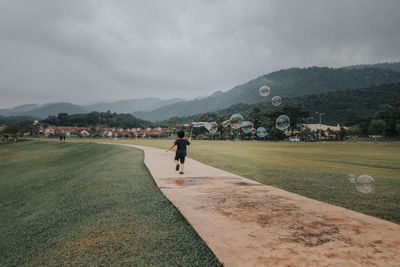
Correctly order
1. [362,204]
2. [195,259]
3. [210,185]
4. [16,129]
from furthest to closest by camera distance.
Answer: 1. [16,129]
2. [210,185]
3. [362,204]
4. [195,259]

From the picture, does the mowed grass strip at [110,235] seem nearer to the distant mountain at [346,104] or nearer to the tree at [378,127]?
the tree at [378,127]

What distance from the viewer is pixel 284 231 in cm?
384

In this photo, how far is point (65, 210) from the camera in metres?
6.86

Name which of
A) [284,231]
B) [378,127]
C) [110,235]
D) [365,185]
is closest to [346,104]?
[378,127]

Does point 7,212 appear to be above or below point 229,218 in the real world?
below

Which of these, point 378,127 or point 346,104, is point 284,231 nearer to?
point 378,127

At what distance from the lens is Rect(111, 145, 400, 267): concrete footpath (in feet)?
9.75

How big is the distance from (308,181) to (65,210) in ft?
30.1

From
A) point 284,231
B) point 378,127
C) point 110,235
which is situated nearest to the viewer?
point 284,231

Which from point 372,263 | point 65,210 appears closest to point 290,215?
point 372,263

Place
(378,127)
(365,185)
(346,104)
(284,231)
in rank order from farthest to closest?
(346,104)
(378,127)
(365,185)
(284,231)

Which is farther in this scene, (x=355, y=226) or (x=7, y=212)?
(x=7, y=212)

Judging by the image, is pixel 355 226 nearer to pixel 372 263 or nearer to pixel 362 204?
pixel 372 263

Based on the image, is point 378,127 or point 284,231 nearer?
point 284,231
